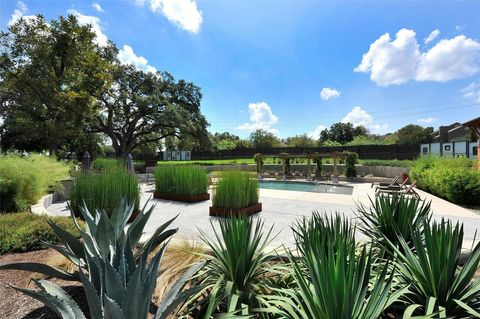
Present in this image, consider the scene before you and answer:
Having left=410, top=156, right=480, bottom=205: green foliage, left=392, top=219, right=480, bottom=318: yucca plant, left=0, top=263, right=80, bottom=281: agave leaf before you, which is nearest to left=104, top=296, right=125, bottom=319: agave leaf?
left=0, top=263, right=80, bottom=281: agave leaf

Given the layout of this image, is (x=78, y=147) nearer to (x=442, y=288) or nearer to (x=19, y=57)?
(x=19, y=57)

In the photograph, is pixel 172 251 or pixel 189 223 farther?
pixel 189 223

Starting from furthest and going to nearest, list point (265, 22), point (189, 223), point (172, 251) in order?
point (265, 22) → point (189, 223) → point (172, 251)

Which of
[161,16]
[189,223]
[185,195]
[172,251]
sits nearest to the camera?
[172,251]

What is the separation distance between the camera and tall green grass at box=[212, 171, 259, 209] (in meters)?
6.51

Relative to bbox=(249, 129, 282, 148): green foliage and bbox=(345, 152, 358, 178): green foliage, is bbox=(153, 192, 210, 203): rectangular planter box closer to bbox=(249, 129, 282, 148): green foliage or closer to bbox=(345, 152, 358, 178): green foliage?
bbox=(345, 152, 358, 178): green foliage

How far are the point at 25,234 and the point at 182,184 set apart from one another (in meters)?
5.21

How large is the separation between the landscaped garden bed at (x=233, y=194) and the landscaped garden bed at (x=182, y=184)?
227 centimetres

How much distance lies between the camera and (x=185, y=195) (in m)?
8.75

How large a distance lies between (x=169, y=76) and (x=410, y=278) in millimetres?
27943

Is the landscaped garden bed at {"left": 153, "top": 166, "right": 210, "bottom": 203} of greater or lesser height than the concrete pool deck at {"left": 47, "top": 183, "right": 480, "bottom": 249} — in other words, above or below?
above

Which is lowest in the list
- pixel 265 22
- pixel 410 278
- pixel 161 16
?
pixel 410 278

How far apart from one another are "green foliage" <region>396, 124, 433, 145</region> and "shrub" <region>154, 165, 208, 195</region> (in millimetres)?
48249

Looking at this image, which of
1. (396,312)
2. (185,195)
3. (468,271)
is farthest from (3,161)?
(468,271)
